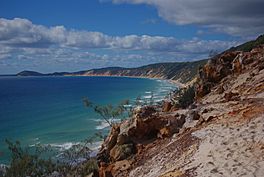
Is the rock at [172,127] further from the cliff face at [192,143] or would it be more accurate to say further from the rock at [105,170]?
the rock at [105,170]

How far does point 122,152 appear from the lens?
2239cm

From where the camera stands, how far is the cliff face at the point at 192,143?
1377 centimetres

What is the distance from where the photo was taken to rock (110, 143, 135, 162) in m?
22.2

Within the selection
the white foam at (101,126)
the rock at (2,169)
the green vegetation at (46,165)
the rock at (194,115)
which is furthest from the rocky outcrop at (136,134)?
the white foam at (101,126)

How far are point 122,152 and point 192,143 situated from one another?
655 cm

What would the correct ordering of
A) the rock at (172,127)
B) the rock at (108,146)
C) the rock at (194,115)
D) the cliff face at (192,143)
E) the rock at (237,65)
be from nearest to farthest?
1. the cliff face at (192,143)
2. the rock at (172,127)
3. the rock at (194,115)
4. the rock at (108,146)
5. the rock at (237,65)

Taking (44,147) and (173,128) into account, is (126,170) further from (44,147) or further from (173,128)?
(44,147)

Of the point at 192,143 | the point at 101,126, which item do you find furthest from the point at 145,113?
the point at 101,126

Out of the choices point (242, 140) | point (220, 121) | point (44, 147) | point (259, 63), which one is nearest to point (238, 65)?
point (259, 63)

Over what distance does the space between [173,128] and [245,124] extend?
657 cm

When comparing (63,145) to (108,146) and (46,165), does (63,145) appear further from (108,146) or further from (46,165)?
(108,146)

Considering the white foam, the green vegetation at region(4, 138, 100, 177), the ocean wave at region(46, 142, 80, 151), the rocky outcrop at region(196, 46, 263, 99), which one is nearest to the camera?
the rocky outcrop at region(196, 46, 263, 99)

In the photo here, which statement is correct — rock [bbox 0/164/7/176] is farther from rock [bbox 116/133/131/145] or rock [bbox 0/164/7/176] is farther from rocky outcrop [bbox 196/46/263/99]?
rock [bbox 116/133/131/145]

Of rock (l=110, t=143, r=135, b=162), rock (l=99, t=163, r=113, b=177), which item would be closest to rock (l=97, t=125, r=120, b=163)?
rock (l=99, t=163, r=113, b=177)
